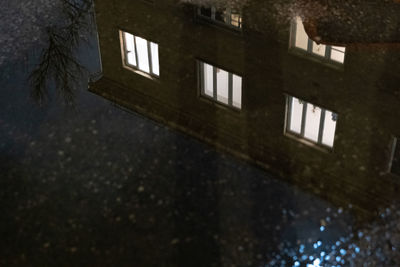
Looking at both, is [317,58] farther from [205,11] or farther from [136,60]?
[136,60]

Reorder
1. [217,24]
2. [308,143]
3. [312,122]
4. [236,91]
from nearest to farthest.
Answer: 1. [308,143]
2. [312,122]
3. [236,91]
4. [217,24]

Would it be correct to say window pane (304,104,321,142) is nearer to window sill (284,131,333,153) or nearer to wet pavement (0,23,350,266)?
window sill (284,131,333,153)

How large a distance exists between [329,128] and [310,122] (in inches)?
8.2

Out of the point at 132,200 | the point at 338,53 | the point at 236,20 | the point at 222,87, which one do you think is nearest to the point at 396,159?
the point at 338,53

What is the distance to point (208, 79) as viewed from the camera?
7.13m

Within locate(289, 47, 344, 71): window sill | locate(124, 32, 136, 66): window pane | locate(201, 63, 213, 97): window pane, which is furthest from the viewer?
locate(124, 32, 136, 66): window pane

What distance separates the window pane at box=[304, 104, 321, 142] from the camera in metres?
6.43

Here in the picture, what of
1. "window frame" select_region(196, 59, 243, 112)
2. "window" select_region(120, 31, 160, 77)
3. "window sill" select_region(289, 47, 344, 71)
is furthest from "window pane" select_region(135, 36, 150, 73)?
"window sill" select_region(289, 47, 344, 71)

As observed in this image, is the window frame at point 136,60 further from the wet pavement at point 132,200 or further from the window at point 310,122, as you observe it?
the window at point 310,122

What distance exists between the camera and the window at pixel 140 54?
738cm

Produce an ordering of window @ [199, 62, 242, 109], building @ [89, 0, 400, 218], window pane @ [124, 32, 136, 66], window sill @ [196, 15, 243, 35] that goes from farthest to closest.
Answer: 1. window sill @ [196, 15, 243, 35]
2. window pane @ [124, 32, 136, 66]
3. window @ [199, 62, 242, 109]
4. building @ [89, 0, 400, 218]

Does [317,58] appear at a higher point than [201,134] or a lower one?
higher

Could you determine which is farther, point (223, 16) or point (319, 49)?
point (223, 16)

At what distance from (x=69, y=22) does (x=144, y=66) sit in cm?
139
